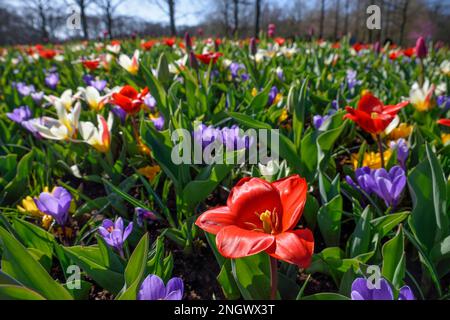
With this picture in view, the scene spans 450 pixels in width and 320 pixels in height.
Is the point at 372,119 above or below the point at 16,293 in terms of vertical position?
above

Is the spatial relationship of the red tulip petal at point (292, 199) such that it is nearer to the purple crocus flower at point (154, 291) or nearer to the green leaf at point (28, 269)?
the purple crocus flower at point (154, 291)

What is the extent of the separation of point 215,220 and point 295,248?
0.15 meters

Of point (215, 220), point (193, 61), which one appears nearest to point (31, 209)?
point (215, 220)

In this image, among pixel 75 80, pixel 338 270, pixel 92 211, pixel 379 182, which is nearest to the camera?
pixel 338 270

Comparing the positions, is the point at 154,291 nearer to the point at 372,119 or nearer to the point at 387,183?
the point at 387,183

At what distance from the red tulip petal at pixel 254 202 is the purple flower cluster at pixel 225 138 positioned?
421mm

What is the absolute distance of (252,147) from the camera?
1136 mm

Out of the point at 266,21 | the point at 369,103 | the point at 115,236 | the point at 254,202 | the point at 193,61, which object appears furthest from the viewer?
the point at 266,21

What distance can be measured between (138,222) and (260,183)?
0.48 m

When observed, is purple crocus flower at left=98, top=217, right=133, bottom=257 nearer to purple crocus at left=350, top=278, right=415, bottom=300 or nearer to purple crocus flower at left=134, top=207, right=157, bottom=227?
purple crocus flower at left=134, top=207, right=157, bottom=227

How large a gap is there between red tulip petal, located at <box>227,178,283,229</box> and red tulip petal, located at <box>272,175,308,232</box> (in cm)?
2

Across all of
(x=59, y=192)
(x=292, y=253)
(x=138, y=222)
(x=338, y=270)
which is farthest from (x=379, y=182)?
(x=59, y=192)

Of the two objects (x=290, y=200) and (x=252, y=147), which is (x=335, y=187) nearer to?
(x=252, y=147)

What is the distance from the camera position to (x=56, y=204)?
3.19 feet
